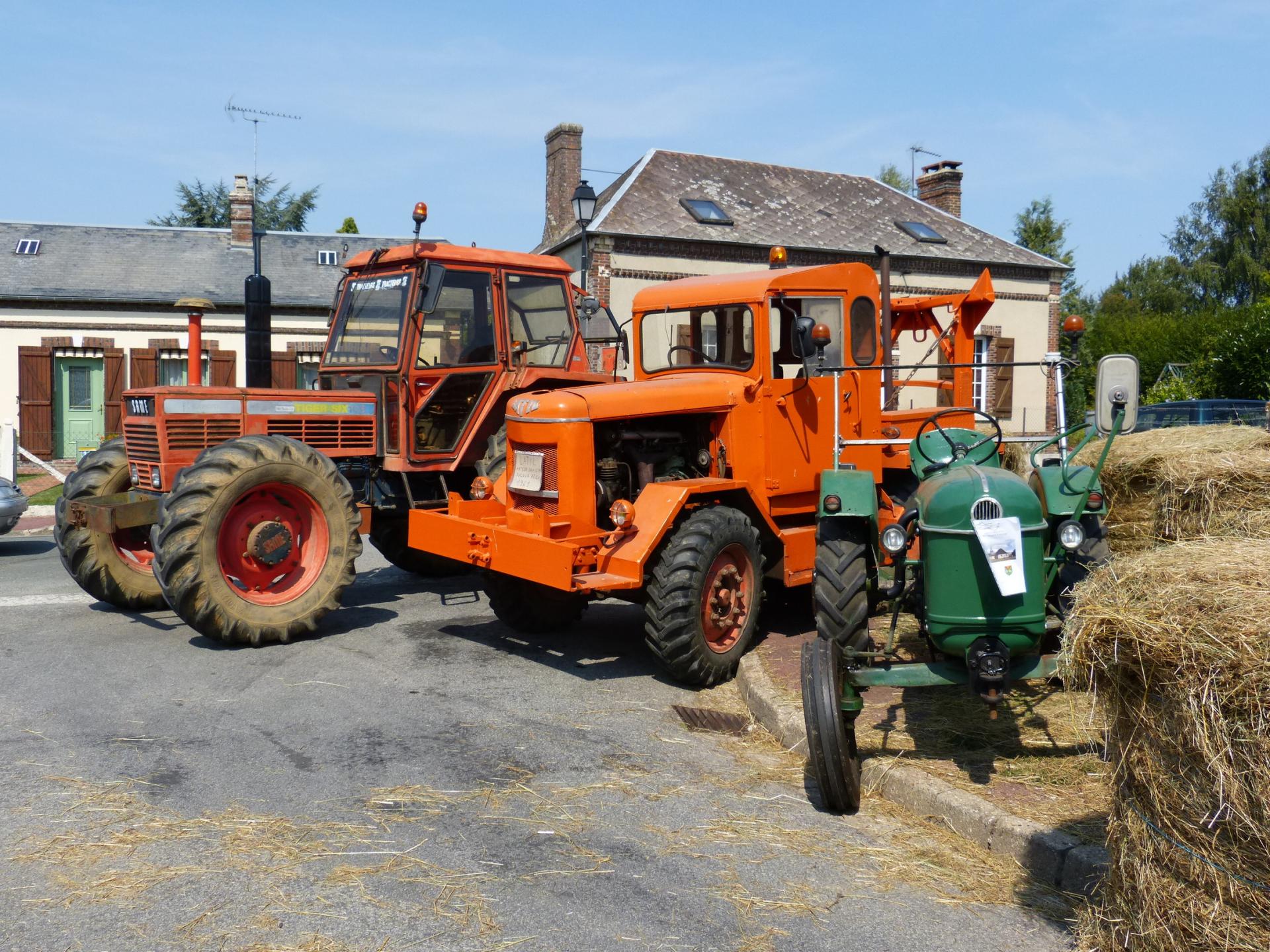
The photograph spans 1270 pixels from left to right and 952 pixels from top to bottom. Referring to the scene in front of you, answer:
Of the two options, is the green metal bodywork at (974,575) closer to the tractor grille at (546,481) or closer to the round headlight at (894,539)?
the round headlight at (894,539)

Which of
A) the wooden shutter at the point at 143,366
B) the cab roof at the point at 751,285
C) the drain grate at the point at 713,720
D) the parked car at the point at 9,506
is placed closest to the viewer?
the drain grate at the point at 713,720

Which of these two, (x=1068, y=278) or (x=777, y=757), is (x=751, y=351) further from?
(x=1068, y=278)

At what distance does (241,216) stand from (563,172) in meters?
7.82

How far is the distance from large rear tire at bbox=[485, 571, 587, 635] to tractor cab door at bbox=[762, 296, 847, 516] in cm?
165

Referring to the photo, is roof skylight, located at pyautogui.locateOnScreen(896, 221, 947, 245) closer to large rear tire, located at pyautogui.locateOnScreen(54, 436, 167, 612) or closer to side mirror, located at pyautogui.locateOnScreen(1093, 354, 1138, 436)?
large rear tire, located at pyautogui.locateOnScreen(54, 436, 167, 612)

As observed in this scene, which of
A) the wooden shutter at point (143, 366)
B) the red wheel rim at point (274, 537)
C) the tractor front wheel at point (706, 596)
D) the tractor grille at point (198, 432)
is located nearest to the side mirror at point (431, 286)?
the tractor grille at point (198, 432)

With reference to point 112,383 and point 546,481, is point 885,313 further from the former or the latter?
point 112,383

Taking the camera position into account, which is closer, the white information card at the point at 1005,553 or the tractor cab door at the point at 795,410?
the white information card at the point at 1005,553

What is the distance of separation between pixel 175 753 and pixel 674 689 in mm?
2766

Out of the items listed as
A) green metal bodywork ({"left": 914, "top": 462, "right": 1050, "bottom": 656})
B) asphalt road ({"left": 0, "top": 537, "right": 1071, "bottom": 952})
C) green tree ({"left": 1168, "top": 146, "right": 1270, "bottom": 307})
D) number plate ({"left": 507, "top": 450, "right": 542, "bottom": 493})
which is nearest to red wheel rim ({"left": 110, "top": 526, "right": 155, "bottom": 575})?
asphalt road ({"left": 0, "top": 537, "right": 1071, "bottom": 952})

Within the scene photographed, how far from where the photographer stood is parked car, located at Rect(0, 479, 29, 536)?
11.8 meters

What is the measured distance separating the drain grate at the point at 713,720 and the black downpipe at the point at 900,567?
1.12 meters

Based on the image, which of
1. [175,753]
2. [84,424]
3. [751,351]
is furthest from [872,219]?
[175,753]

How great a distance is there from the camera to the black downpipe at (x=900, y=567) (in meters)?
5.23
